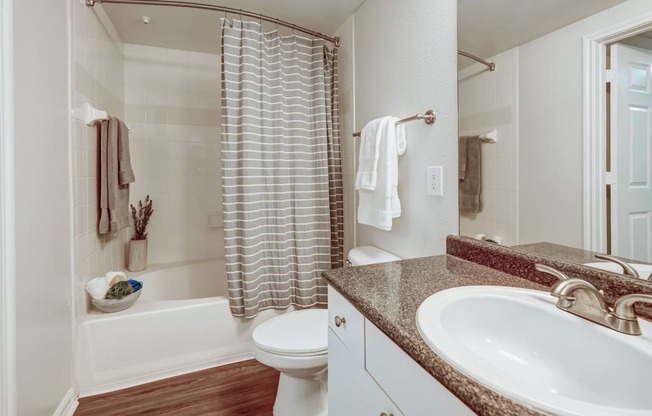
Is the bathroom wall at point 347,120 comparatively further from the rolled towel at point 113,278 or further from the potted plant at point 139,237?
the potted plant at point 139,237

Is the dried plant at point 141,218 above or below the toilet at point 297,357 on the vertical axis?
above

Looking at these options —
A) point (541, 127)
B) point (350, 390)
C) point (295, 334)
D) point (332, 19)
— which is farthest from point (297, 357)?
point (332, 19)

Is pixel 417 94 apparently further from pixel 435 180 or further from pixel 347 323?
pixel 347 323

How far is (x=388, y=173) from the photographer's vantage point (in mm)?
1437

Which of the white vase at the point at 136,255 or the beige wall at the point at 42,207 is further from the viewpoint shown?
the white vase at the point at 136,255

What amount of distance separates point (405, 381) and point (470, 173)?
86cm

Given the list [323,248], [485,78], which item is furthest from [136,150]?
[485,78]

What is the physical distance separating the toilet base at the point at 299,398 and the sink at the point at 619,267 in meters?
1.13

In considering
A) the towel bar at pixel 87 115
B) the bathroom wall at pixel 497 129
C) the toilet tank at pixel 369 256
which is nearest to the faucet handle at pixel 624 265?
the bathroom wall at pixel 497 129

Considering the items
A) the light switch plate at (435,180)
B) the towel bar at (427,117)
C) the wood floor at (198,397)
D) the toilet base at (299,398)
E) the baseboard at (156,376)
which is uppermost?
the towel bar at (427,117)

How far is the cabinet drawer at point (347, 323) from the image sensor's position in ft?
2.65

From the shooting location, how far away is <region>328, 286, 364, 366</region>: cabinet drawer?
81cm

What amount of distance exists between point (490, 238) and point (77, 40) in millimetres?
2182

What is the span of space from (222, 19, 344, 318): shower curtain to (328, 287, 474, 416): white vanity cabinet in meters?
0.93
